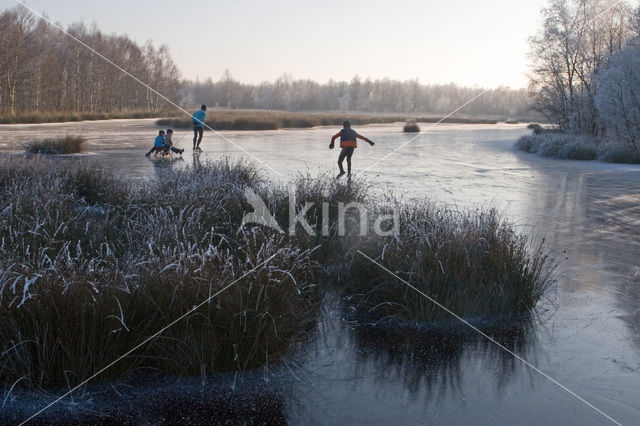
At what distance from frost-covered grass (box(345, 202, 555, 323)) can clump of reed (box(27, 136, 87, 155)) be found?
56.8ft

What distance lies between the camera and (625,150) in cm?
2688

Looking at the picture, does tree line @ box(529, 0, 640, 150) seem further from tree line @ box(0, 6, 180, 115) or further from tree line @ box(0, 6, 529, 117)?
tree line @ box(0, 6, 180, 115)

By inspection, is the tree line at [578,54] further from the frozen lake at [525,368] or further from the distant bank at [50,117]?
the distant bank at [50,117]

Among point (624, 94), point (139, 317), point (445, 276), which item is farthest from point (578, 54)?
point (139, 317)

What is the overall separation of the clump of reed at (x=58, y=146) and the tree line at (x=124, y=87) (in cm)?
3159

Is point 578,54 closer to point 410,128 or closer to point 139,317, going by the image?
point 410,128

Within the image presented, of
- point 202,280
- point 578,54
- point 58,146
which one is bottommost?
point 202,280

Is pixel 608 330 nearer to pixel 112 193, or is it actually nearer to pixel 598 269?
pixel 598 269

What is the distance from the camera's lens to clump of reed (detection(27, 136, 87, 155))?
2106 cm

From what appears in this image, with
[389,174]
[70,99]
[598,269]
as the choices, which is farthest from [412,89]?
[598,269]

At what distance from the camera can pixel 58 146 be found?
21656 millimetres

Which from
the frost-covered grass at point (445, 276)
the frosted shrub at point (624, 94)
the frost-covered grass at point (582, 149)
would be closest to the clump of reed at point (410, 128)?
the frost-covered grass at point (582, 149)

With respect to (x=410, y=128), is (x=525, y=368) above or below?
below

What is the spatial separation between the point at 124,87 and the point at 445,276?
91146mm
